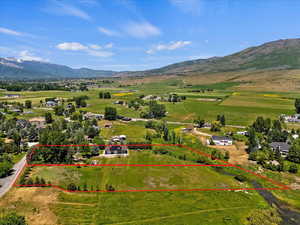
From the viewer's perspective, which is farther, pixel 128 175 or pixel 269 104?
pixel 269 104

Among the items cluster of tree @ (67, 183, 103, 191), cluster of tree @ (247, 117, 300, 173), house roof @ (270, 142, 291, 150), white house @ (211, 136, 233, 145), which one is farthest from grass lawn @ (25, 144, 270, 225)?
house roof @ (270, 142, 291, 150)

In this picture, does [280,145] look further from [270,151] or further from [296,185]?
[296,185]

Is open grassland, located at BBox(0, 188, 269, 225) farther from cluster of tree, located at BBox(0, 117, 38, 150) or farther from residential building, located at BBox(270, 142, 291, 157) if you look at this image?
residential building, located at BBox(270, 142, 291, 157)

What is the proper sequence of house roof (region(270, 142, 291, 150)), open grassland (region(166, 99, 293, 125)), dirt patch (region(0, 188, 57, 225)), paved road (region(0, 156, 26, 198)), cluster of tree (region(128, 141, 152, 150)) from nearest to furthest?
dirt patch (region(0, 188, 57, 225)) → paved road (region(0, 156, 26, 198)) → house roof (region(270, 142, 291, 150)) → cluster of tree (region(128, 141, 152, 150)) → open grassland (region(166, 99, 293, 125))

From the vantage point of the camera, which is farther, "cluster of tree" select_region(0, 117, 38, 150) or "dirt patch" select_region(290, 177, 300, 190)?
"cluster of tree" select_region(0, 117, 38, 150)

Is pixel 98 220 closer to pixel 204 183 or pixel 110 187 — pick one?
pixel 110 187

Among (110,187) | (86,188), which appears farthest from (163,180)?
(86,188)

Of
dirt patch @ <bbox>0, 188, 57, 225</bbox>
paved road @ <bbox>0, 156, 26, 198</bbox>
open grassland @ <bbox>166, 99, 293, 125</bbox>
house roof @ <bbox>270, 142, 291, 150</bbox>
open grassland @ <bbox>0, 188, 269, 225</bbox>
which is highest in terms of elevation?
open grassland @ <bbox>166, 99, 293, 125</bbox>
